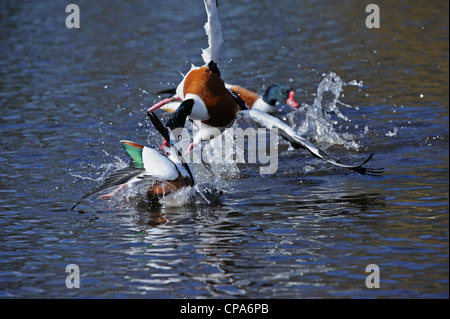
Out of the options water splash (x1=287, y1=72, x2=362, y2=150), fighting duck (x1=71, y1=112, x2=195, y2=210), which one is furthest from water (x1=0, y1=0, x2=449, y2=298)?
fighting duck (x1=71, y1=112, x2=195, y2=210)

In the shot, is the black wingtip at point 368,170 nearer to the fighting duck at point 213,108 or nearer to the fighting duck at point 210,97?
the fighting duck at point 213,108

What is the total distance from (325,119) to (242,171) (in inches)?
74.2

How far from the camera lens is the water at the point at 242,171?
6199 mm

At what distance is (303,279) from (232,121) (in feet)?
11.1

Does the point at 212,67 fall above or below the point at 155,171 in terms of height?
above

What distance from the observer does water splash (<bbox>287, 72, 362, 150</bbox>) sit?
34.3 feet

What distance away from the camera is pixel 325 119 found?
10.8 meters

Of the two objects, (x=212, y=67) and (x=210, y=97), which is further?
(x=212, y=67)

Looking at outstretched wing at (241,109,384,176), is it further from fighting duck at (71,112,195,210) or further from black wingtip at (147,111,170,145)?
black wingtip at (147,111,170,145)

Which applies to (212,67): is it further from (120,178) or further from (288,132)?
(120,178)

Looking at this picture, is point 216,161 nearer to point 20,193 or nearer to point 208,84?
point 208,84

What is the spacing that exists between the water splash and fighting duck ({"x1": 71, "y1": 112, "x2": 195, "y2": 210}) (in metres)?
3.02

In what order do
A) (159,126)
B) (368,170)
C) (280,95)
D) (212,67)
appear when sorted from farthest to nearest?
(280,95)
(212,67)
(368,170)
(159,126)

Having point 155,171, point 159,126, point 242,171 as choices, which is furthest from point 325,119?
point 155,171
